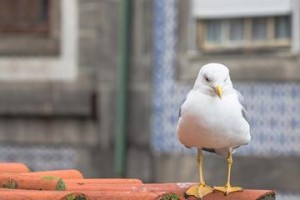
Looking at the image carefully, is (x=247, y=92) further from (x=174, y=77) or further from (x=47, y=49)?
(x=47, y=49)

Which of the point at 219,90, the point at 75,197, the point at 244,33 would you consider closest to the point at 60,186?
the point at 75,197

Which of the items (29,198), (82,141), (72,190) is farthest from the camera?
(82,141)

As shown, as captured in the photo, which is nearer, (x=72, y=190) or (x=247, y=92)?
(x=72, y=190)

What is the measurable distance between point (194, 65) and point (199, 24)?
41 cm

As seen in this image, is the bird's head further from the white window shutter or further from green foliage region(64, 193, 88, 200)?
the white window shutter

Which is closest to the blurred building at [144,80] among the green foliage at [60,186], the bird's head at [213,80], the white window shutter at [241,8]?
the white window shutter at [241,8]

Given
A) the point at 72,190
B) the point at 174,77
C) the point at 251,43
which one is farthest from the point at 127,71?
the point at 72,190

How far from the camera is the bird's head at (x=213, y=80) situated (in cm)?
543

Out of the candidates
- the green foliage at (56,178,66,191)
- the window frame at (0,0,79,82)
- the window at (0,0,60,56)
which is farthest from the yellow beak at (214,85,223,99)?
the window at (0,0,60,56)

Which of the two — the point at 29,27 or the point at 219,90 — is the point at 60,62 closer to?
the point at 29,27

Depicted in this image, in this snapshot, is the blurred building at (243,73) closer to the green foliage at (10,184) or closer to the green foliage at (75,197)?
the green foliage at (10,184)

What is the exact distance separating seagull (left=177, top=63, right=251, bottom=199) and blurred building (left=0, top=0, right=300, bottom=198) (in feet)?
21.9

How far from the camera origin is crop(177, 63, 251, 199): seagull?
5.37 m

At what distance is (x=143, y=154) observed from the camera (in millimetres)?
12945
